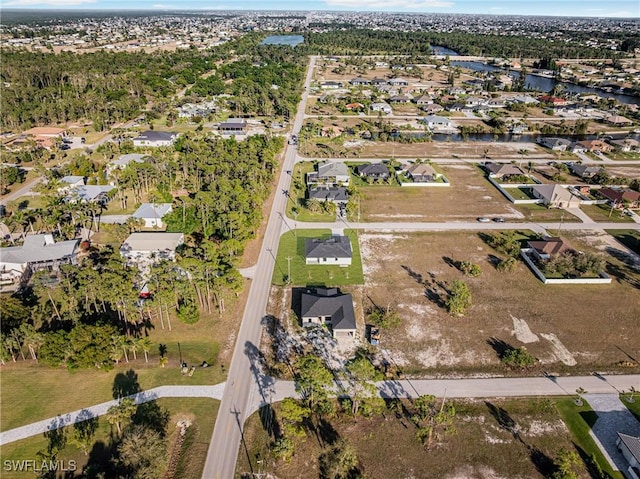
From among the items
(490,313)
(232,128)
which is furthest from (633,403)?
(232,128)

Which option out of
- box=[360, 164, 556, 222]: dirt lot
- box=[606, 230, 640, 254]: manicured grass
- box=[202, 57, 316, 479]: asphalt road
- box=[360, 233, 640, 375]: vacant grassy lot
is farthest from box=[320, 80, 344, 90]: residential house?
box=[606, 230, 640, 254]: manicured grass

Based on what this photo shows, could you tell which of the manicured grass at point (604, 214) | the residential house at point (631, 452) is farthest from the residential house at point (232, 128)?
the residential house at point (631, 452)

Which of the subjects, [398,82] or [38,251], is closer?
[38,251]

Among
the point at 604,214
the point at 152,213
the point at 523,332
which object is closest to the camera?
the point at 523,332

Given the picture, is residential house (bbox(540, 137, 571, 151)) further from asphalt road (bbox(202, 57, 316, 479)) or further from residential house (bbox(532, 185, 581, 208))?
asphalt road (bbox(202, 57, 316, 479))

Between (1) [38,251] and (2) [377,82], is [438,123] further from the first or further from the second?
(1) [38,251]

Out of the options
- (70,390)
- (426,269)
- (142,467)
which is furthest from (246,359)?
(426,269)
